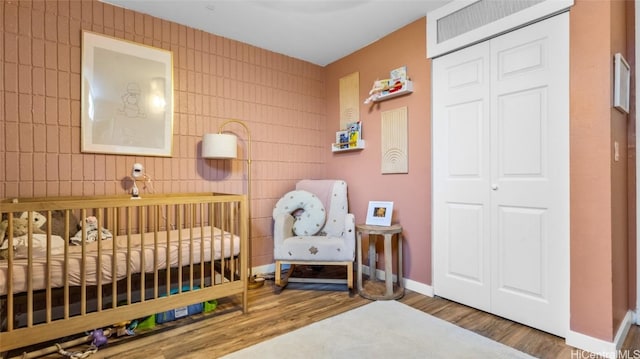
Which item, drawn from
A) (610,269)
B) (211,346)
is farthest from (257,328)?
(610,269)

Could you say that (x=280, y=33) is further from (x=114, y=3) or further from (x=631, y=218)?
(x=631, y=218)

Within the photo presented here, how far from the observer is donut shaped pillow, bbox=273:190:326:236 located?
293 cm

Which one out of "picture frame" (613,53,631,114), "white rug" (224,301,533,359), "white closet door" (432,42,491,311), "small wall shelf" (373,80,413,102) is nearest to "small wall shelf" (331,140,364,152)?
"small wall shelf" (373,80,413,102)

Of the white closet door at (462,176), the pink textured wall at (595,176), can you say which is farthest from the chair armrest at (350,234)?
the pink textured wall at (595,176)

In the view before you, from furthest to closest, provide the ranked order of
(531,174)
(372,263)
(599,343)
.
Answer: (372,263) < (531,174) < (599,343)

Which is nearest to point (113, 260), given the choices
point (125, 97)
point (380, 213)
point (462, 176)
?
point (125, 97)

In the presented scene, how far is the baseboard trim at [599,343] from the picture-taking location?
64.6 inches

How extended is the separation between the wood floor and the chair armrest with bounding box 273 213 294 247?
17.7 inches

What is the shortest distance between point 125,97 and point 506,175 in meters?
2.91

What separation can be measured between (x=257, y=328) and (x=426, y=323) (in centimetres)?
111

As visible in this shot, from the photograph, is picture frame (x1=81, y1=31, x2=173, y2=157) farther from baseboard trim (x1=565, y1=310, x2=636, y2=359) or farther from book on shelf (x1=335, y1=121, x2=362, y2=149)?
baseboard trim (x1=565, y1=310, x2=636, y2=359)

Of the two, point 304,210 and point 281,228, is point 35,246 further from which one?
point 304,210

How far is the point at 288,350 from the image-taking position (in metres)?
1.73

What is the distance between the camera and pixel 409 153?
2713 mm
